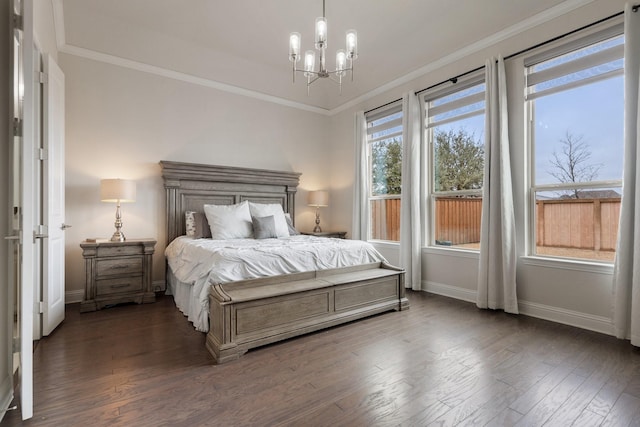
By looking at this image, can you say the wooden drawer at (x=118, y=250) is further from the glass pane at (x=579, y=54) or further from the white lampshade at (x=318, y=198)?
the glass pane at (x=579, y=54)

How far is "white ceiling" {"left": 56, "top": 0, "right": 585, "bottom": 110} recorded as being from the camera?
346cm

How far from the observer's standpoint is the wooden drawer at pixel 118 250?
332 centimetres

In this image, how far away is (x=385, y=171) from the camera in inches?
193

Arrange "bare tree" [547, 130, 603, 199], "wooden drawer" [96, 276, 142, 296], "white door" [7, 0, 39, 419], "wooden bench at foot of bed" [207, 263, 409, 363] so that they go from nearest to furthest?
"white door" [7, 0, 39, 419], "wooden bench at foot of bed" [207, 263, 409, 363], "bare tree" [547, 130, 603, 199], "wooden drawer" [96, 276, 142, 296]

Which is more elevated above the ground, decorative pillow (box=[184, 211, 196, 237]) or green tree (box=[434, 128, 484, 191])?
green tree (box=[434, 128, 484, 191])

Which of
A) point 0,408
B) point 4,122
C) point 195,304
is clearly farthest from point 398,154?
point 0,408

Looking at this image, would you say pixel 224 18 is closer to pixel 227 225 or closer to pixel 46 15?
pixel 46 15

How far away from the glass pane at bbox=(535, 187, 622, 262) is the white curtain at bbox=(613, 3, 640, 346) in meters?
0.24

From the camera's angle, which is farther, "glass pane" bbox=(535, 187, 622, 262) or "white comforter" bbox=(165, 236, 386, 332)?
"glass pane" bbox=(535, 187, 622, 262)

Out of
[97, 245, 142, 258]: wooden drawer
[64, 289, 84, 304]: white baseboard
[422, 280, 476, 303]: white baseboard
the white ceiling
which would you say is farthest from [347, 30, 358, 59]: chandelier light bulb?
[64, 289, 84, 304]: white baseboard

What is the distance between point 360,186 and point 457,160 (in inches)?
62.2

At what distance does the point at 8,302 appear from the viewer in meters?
1.77

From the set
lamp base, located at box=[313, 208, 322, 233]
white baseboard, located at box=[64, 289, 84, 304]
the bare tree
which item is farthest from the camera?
lamp base, located at box=[313, 208, 322, 233]

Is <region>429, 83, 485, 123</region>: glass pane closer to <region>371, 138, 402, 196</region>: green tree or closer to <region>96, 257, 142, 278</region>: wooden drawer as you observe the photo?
<region>371, 138, 402, 196</region>: green tree
